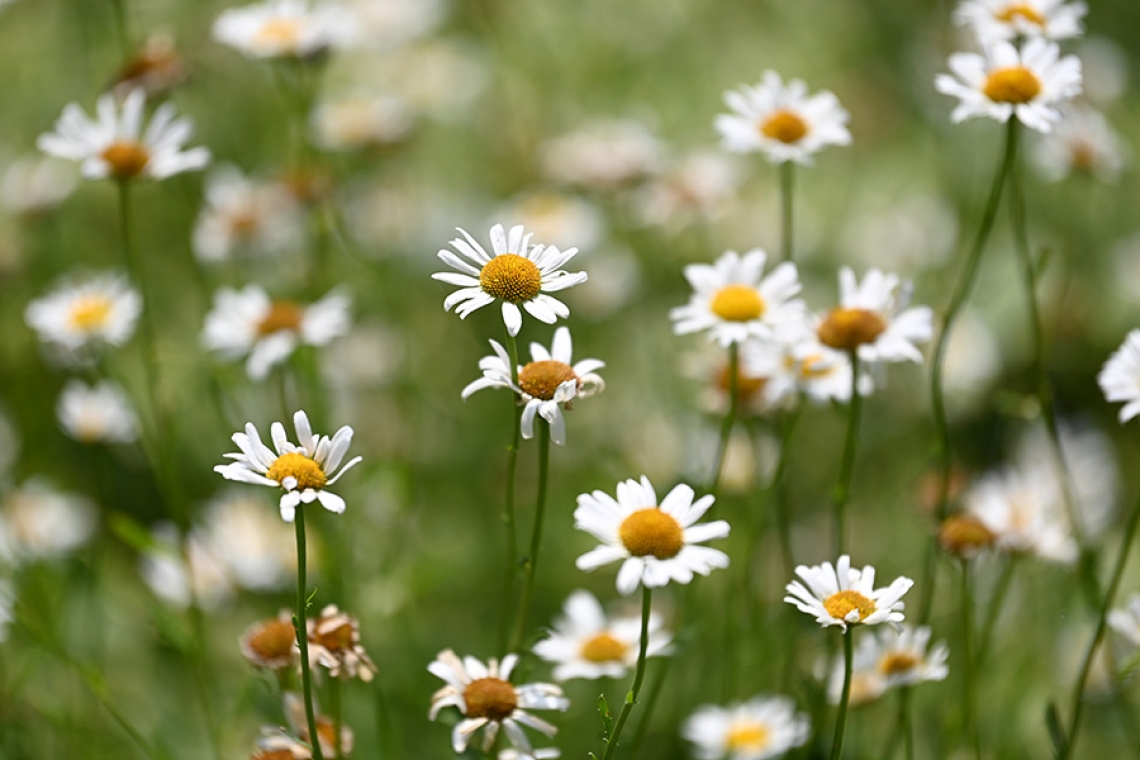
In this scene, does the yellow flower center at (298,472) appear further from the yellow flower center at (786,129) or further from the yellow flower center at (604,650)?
the yellow flower center at (786,129)

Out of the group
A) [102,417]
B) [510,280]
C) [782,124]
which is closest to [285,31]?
[102,417]

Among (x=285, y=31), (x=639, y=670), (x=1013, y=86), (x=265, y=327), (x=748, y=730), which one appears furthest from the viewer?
(x=285, y=31)

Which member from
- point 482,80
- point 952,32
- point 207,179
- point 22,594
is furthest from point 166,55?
point 952,32

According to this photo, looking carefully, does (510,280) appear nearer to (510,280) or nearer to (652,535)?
(510,280)

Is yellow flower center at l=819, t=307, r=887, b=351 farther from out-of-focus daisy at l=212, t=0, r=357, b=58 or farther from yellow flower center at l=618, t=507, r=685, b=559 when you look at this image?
out-of-focus daisy at l=212, t=0, r=357, b=58

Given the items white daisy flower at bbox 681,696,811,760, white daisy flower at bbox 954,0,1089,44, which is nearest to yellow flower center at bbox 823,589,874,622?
white daisy flower at bbox 681,696,811,760

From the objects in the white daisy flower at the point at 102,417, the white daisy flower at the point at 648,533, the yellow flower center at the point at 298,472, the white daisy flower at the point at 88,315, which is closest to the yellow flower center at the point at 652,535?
the white daisy flower at the point at 648,533
